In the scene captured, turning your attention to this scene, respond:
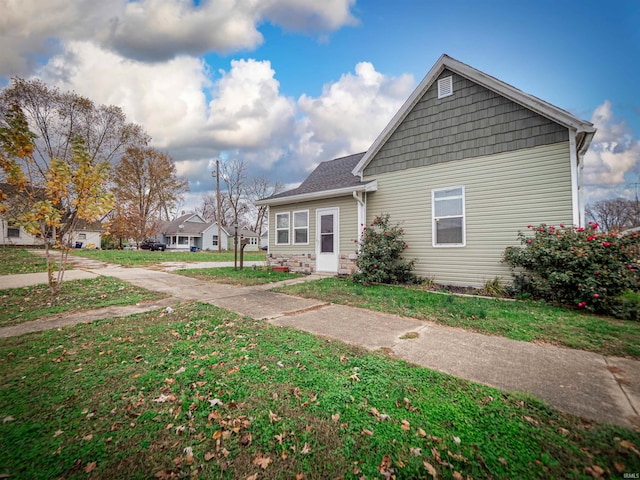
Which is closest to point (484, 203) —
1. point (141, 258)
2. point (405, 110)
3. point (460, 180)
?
point (460, 180)

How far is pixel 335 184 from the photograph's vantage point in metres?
9.95

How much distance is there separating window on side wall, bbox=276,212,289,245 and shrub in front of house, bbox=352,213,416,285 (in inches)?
151

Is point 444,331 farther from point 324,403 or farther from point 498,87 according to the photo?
point 498,87

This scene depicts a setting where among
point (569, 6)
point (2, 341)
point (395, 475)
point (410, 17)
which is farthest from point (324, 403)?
point (569, 6)

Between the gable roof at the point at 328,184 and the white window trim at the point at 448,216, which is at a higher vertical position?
the gable roof at the point at 328,184

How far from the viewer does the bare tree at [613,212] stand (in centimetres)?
3531

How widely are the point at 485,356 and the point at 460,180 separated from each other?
19.1 ft

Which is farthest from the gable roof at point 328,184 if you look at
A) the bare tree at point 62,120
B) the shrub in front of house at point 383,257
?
the bare tree at point 62,120

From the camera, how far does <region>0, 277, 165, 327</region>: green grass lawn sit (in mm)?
4961

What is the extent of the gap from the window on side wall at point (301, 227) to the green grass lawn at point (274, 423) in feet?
24.8

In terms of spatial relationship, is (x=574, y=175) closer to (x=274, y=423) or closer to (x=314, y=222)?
(x=314, y=222)

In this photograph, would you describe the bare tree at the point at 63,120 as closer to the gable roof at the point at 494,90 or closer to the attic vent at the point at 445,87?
the gable roof at the point at 494,90

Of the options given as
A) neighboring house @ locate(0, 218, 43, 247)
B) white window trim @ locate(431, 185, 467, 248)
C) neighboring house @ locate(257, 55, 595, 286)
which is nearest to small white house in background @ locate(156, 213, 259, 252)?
neighboring house @ locate(0, 218, 43, 247)

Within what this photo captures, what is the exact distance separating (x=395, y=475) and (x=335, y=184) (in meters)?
9.03
